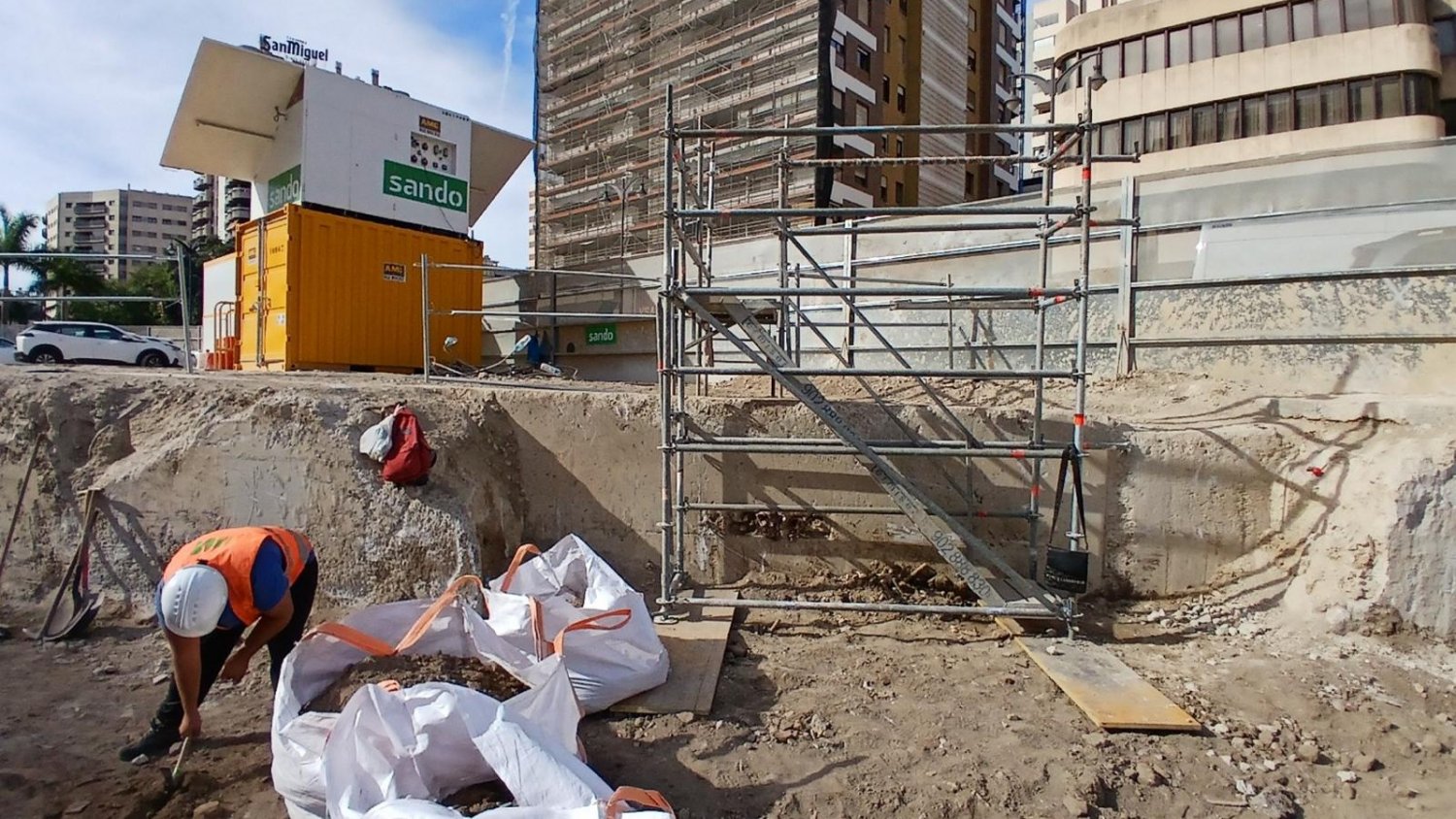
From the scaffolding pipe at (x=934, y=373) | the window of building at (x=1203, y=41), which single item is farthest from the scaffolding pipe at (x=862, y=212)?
the window of building at (x=1203, y=41)

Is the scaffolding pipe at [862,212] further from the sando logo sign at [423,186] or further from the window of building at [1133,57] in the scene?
the window of building at [1133,57]

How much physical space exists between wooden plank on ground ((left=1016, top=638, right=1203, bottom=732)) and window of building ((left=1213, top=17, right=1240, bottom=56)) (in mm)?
25239

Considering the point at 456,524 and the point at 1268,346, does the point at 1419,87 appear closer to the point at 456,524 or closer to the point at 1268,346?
the point at 1268,346

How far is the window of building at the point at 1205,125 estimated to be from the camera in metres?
23.5

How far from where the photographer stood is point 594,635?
3838 millimetres

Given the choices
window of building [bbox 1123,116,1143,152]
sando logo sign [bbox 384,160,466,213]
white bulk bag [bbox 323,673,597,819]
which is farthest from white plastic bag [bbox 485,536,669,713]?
window of building [bbox 1123,116,1143,152]

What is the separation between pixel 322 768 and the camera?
2691 millimetres

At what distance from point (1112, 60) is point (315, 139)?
79.1 feet

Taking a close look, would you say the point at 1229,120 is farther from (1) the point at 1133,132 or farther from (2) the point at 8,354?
(2) the point at 8,354

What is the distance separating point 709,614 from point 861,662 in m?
1.04

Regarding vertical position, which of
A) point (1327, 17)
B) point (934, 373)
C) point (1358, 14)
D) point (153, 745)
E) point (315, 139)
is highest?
point (1327, 17)

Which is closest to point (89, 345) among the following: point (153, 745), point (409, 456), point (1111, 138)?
point (409, 456)

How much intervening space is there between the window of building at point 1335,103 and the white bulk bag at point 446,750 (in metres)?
27.0

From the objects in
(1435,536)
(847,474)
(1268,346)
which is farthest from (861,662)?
(1268,346)
